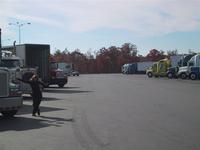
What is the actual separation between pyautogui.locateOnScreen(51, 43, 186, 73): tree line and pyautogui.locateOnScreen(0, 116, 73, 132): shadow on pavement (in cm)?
15263

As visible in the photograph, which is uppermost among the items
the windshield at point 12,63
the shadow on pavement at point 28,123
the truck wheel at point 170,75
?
the windshield at point 12,63

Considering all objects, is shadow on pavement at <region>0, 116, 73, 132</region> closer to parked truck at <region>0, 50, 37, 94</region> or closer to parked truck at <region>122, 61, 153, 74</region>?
parked truck at <region>0, 50, 37, 94</region>

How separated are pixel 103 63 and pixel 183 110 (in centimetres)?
15333

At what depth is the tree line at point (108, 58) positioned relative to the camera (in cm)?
17062

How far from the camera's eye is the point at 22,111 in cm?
1969

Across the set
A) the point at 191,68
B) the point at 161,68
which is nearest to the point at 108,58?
the point at 161,68

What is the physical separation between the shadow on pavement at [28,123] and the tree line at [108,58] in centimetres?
15263

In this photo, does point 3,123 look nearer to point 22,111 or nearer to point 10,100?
point 10,100

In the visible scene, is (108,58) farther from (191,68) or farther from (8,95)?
(8,95)

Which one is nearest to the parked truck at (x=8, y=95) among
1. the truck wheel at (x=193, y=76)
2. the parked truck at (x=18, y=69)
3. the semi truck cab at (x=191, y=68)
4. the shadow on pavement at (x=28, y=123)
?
the shadow on pavement at (x=28, y=123)

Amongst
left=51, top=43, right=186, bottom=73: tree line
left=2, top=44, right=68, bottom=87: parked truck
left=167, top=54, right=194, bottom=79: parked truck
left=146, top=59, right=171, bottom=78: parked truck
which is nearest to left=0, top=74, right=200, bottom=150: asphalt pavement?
left=2, top=44, right=68, bottom=87: parked truck

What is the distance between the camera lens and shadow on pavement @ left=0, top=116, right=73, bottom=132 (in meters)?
14.6

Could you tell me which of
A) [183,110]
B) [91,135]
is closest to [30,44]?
[183,110]

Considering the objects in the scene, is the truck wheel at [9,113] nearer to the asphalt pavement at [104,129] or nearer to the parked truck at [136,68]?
the asphalt pavement at [104,129]
